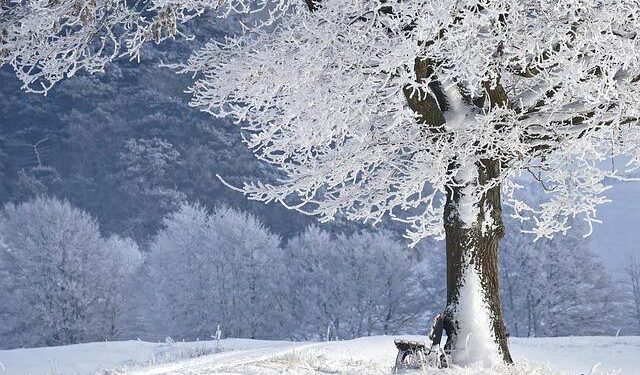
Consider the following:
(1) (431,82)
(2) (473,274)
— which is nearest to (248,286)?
(2) (473,274)

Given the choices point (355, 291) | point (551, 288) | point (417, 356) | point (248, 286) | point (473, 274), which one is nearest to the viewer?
point (417, 356)

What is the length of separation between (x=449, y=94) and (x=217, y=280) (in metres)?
39.0

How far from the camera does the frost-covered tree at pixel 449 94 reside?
686 cm

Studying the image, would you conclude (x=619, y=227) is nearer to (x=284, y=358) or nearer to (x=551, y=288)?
(x=551, y=288)

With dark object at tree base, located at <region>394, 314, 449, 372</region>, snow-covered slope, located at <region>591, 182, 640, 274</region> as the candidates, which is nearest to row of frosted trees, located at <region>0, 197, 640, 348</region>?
dark object at tree base, located at <region>394, 314, 449, 372</region>

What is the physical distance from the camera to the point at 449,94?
25.8 feet

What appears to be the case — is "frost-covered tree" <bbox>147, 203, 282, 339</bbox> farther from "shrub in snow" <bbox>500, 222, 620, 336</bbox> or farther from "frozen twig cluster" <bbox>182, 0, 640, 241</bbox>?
"frozen twig cluster" <bbox>182, 0, 640, 241</bbox>

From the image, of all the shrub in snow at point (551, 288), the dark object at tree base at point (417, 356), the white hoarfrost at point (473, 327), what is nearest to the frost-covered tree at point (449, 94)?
the white hoarfrost at point (473, 327)

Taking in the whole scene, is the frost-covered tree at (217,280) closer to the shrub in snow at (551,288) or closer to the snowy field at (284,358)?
the shrub in snow at (551,288)

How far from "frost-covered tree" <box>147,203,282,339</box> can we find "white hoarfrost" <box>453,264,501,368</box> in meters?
36.5

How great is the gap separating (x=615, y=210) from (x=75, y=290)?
70730 mm

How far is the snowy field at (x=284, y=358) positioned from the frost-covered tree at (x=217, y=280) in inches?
1007

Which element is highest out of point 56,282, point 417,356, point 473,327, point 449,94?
point 449,94

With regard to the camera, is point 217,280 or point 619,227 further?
point 619,227
